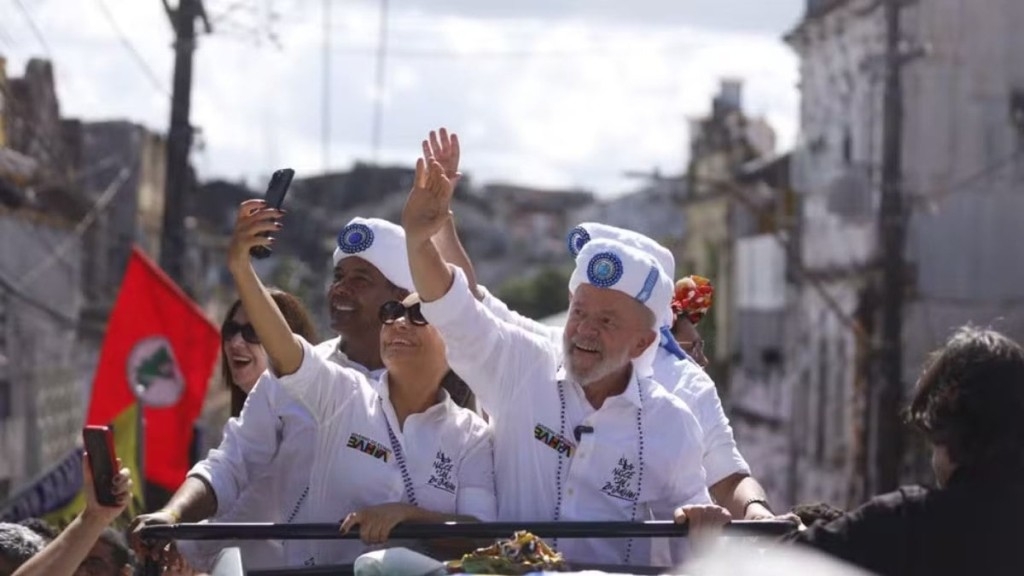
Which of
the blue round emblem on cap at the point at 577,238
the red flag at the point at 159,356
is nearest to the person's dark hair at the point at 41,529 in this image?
the blue round emblem on cap at the point at 577,238

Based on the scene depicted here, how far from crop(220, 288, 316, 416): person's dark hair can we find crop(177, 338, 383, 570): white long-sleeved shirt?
0.96ft

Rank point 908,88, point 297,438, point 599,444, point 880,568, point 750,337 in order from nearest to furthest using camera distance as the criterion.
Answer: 1. point 880,568
2. point 599,444
3. point 297,438
4. point 908,88
5. point 750,337

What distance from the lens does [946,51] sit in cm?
3859

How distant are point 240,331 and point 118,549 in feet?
3.55

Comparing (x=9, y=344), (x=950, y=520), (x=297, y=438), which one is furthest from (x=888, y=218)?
(x=950, y=520)

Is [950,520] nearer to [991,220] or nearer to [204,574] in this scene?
[204,574]

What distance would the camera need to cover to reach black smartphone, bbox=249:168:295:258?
249 inches

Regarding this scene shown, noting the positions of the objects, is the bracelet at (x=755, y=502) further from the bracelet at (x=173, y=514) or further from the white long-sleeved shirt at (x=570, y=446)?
the bracelet at (x=173, y=514)

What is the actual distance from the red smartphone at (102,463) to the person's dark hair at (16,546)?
707 millimetres

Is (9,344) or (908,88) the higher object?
(908,88)

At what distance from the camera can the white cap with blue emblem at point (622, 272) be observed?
6312 mm

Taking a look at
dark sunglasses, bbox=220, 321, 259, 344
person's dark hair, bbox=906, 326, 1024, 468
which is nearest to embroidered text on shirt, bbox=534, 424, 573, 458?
dark sunglasses, bbox=220, 321, 259, 344

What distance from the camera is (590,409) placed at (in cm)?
647

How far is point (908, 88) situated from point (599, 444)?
33.0 m
